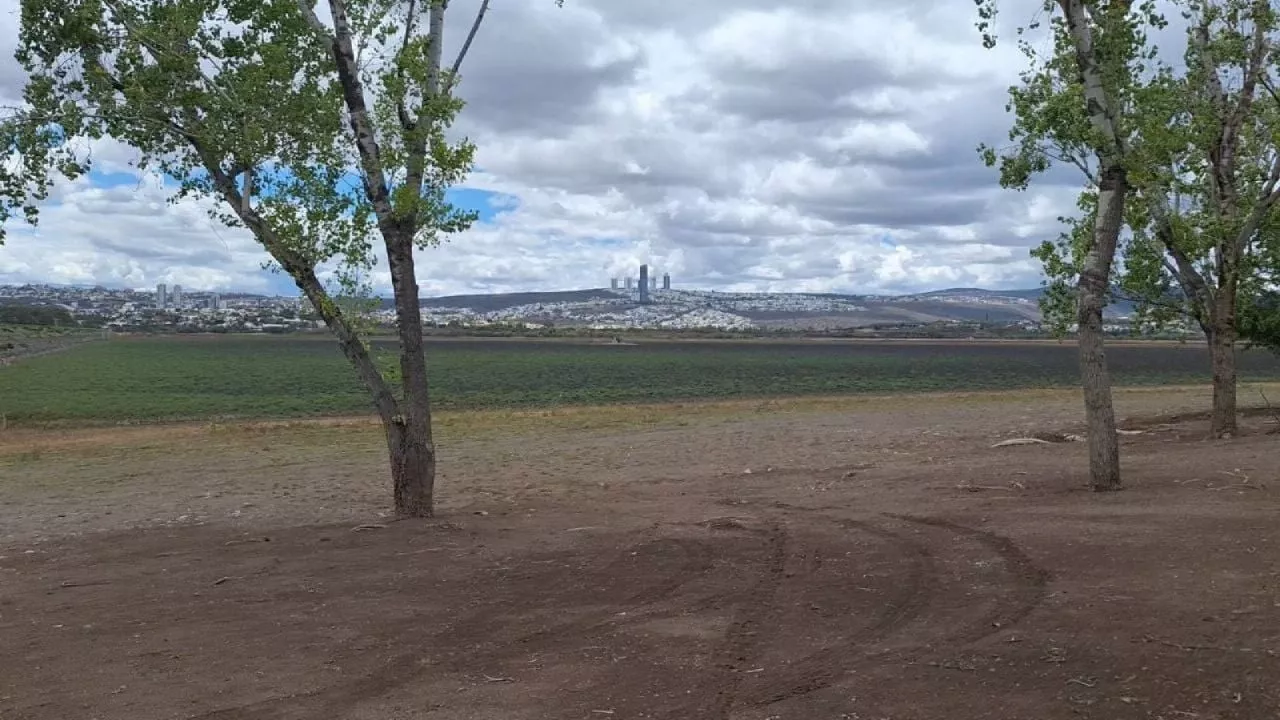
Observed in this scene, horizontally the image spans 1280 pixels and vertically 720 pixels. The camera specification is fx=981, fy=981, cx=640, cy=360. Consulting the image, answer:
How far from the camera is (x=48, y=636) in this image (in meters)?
7.61

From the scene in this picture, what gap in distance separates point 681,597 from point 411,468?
5.32 meters

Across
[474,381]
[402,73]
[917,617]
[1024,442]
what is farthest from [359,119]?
[474,381]

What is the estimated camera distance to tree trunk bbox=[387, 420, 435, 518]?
1207 centimetres

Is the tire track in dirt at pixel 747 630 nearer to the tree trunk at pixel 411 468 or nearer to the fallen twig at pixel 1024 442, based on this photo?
the tree trunk at pixel 411 468

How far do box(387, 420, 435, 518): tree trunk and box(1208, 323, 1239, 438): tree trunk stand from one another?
1297 cm

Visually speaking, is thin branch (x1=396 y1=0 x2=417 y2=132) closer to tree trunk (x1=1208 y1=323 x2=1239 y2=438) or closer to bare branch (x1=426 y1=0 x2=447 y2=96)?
bare branch (x1=426 y1=0 x2=447 y2=96)

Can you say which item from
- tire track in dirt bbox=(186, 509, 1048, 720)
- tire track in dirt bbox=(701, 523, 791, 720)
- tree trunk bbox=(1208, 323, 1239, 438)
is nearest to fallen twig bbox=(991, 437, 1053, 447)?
tree trunk bbox=(1208, 323, 1239, 438)

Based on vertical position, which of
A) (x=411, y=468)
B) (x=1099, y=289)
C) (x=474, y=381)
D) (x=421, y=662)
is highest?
(x=1099, y=289)

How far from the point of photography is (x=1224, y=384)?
16531 millimetres

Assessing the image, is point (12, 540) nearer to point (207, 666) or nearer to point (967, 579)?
point (207, 666)

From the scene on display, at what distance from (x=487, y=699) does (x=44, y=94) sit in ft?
30.5

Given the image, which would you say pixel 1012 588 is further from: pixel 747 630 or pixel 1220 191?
pixel 1220 191

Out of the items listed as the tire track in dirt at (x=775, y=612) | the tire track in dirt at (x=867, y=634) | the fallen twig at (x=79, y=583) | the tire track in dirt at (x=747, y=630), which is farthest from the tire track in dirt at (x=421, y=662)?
the fallen twig at (x=79, y=583)

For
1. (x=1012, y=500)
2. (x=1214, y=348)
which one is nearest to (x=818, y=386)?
(x=1214, y=348)
